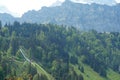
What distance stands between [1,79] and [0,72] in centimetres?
519

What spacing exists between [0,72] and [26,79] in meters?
12.3

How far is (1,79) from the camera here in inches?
6344

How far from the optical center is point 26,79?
161875mm

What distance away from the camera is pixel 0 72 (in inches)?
6516

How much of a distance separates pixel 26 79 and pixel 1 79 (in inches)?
410
